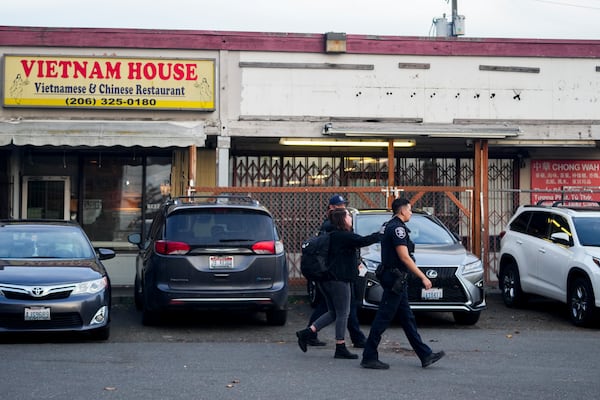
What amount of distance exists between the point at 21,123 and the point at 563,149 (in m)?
11.4

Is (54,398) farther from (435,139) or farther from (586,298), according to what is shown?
(435,139)

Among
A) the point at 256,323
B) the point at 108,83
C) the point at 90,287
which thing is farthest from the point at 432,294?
the point at 108,83

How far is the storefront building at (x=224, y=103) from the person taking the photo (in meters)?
16.5

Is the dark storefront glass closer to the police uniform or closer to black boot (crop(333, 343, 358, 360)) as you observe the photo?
black boot (crop(333, 343, 358, 360))

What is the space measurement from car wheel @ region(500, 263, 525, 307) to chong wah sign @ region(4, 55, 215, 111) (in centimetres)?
627

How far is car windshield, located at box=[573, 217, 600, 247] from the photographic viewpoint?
12.7m

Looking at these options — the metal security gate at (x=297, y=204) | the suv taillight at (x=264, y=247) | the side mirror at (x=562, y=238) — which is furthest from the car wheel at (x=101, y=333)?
the side mirror at (x=562, y=238)

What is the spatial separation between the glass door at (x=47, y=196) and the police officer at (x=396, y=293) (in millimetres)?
10709

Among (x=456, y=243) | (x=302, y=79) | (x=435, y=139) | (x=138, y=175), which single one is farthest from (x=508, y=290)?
(x=138, y=175)

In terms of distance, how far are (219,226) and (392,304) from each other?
330 centimetres

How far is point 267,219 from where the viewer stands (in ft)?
38.4

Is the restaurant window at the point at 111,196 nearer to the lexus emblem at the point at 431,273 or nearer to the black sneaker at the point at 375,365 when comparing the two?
the lexus emblem at the point at 431,273

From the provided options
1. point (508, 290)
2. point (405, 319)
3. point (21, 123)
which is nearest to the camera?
point (405, 319)

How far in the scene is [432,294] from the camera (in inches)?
467
